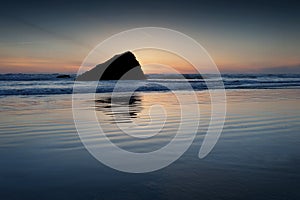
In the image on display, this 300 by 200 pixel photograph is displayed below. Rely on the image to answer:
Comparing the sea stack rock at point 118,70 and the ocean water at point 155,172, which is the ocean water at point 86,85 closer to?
the sea stack rock at point 118,70

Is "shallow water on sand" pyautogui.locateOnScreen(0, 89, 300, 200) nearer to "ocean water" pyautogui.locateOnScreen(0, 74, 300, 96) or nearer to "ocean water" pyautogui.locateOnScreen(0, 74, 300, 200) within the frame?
"ocean water" pyautogui.locateOnScreen(0, 74, 300, 200)

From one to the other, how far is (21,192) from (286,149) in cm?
461

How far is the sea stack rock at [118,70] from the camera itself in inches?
1940

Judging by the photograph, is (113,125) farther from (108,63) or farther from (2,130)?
(108,63)

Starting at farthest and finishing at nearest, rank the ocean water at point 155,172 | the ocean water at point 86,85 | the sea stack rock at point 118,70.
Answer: the sea stack rock at point 118,70 < the ocean water at point 86,85 < the ocean water at point 155,172

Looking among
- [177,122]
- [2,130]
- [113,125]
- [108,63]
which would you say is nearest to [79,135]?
[113,125]

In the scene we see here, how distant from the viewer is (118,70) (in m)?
52.2

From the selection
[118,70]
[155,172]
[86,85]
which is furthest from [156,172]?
[118,70]

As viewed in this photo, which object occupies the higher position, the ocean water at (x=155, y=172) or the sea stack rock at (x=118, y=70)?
the sea stack rock at (x=118, y=70)

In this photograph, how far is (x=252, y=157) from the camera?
5.17m

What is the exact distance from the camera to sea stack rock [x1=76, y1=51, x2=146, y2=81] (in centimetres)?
4928

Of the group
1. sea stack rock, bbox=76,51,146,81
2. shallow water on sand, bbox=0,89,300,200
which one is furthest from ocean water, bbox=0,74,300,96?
shallow water on sand, bbox=0,89,300,200

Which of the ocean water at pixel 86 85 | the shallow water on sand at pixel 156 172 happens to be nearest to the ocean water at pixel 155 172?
the shallow water on sand at pixel 156 172

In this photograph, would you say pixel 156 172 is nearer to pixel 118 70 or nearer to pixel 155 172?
pixel 155 172
